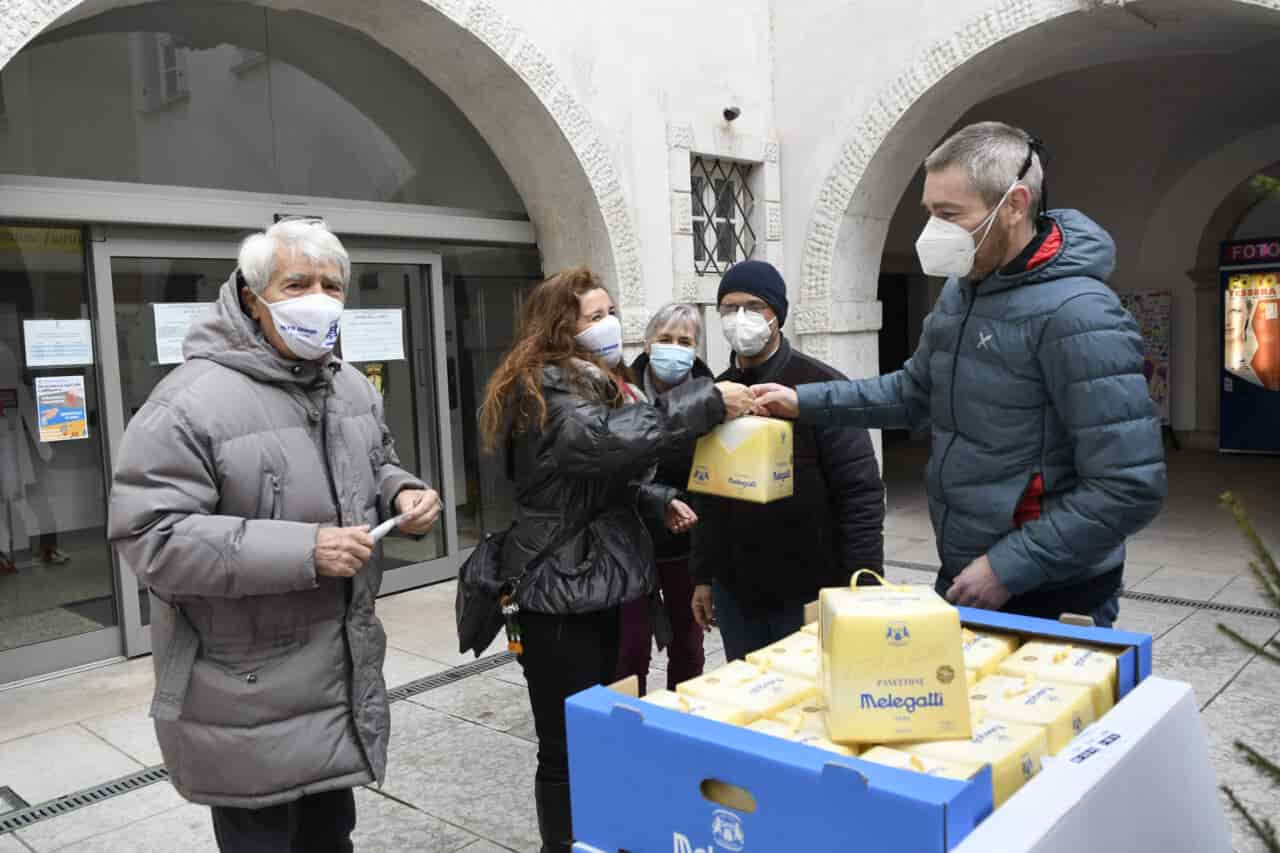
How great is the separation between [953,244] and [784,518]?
4.04 feet

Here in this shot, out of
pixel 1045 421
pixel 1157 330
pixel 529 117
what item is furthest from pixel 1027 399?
pixel 1157 330

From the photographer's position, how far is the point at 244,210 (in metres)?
5.54

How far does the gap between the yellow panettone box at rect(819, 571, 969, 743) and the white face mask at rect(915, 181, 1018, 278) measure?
82 cm

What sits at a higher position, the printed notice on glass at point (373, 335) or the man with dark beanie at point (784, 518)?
the printed notice on glass at point (373, 335)

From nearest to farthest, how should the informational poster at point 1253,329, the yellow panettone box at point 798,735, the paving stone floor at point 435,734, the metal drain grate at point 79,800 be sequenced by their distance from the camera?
the yellow panettone box at point 798,735, the paving stone floor at point 435,734, the metal drain grate at point 79,800, the informational poster at point 1253,329

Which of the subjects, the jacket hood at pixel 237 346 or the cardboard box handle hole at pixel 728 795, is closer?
the cardboard box handle hole at pixel 728 795

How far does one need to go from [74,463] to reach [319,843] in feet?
12.2

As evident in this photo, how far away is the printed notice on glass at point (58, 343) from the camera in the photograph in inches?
195

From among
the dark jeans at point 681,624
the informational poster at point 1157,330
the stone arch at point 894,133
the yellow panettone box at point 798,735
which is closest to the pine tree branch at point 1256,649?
the yellow panettone box at point 798,735

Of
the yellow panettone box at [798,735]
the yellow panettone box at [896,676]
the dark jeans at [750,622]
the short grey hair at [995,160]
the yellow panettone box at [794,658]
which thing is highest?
the short grey hair at [995,160]

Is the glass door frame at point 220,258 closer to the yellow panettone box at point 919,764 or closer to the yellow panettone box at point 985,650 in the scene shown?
the yellow panettone box at point 985,650

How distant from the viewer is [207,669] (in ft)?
6.58

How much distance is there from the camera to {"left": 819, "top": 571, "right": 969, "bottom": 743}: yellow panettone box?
50.1 inches

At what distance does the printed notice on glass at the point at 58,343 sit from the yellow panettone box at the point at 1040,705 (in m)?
4.93
